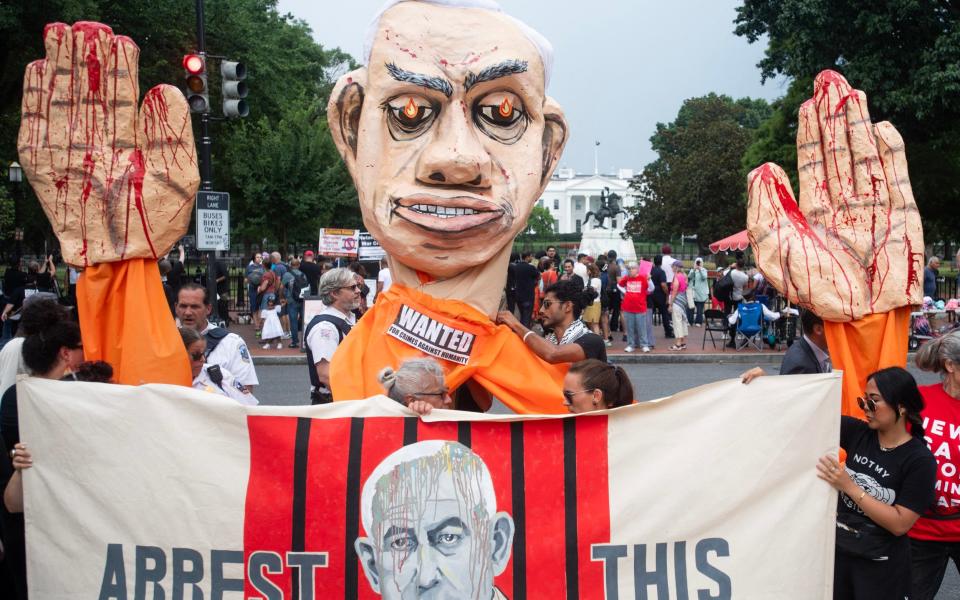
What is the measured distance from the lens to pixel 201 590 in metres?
3.73

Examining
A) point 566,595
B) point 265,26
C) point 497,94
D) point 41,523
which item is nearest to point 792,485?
point 566,595

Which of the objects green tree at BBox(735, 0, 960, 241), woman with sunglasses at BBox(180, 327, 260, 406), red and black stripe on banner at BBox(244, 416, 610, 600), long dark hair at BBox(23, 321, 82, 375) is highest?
green tree at BBox(735, 0, 960, 241)

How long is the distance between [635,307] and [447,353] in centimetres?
1130

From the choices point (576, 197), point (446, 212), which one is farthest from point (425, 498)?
point (576, 197)

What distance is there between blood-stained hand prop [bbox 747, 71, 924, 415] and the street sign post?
31.9ft

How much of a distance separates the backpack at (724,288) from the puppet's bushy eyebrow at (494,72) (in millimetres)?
13099

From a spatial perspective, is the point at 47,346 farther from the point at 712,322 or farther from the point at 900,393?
the point at 712,322

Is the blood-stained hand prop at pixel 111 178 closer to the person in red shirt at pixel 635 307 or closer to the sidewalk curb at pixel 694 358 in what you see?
the sidewalk curb at pixel 694 358

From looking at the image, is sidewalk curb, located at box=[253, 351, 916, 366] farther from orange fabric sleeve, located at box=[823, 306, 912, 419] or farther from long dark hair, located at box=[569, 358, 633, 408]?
long dark hair, located at box=[569, 358, 633, 408]

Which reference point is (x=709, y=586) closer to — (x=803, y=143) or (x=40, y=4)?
(x=803, y=143)

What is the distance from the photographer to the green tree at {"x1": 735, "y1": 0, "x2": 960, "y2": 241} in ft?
56.6

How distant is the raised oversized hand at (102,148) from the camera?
4.45m

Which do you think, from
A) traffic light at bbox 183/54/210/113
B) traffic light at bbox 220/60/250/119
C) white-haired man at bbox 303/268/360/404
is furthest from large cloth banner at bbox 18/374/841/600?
traffic light at bbox 220/60/250/119

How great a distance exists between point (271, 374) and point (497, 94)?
1017cm
